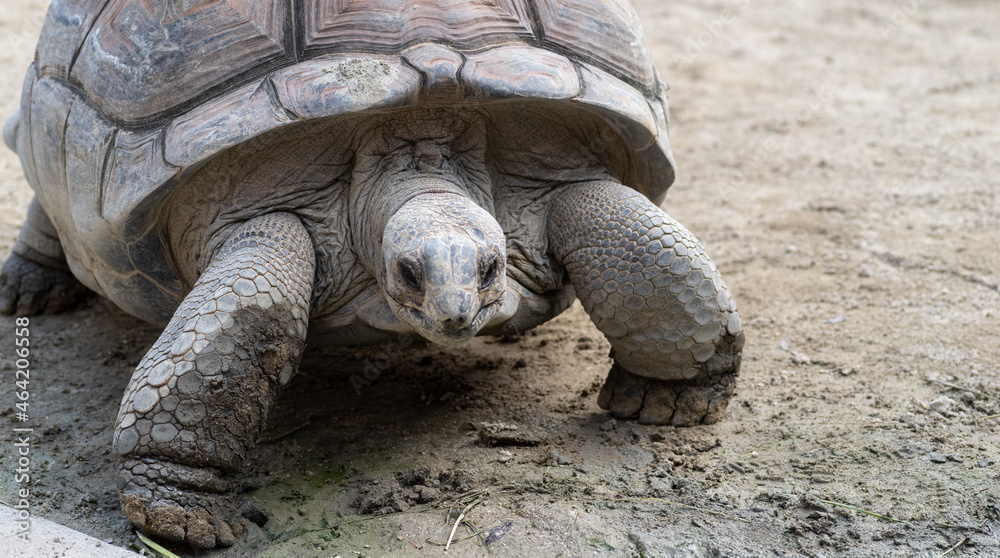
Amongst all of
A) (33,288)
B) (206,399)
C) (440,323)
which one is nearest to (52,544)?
(206,399)

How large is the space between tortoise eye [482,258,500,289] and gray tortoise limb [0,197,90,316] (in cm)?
274

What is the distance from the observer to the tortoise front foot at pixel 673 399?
128 inches

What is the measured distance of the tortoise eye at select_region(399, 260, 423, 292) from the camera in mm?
2518

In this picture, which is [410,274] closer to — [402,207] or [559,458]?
[402,207]

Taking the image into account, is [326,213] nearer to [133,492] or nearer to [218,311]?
[218,311]

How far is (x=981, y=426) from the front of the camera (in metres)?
A: 3.09

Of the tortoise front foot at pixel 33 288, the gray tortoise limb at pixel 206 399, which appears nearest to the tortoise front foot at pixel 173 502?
the gray tortoise limb at pixel 206 399

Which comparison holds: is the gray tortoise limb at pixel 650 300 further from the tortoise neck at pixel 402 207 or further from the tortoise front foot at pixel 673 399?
the tortoise neck at pixel 402 207

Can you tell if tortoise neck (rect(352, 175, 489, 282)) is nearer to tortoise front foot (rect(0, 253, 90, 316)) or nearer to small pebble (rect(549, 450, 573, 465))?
small pebble (rect(549, 450, 573, 465))

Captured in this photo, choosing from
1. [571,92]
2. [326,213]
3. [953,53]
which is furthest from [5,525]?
[953,53]

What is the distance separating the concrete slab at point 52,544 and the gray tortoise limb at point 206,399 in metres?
0.17

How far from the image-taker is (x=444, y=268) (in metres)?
2.46

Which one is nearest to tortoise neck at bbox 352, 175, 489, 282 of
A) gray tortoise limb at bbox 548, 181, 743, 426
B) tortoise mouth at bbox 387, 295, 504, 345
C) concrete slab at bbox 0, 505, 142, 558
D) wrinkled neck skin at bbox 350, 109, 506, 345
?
wrinkled neck skin at bbox 350, 109, 506, 345

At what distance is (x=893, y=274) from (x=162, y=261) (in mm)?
3465
